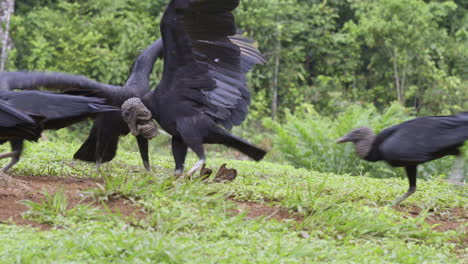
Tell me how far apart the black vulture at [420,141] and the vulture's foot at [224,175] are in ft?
4.01

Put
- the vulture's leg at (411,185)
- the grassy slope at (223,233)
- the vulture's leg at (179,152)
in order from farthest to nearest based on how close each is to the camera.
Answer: the vulture's leg at (179,152) → the vulture's leg at (411,185) → the grassy slope at (223,233)

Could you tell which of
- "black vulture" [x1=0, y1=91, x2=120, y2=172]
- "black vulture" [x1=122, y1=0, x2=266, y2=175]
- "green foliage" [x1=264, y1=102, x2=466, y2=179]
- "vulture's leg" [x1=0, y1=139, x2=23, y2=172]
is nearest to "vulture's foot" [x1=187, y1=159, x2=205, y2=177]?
"black vulture" [x1=122, y1=0, x2=266, y2=175]

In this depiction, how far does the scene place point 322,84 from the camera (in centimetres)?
1587

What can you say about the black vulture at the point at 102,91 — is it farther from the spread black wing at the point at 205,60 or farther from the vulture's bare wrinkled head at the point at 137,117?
the spread black wing at the point at 205,60

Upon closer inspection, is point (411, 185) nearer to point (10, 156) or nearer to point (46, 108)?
point (46, 108)

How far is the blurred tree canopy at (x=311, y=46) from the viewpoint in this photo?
14.1m

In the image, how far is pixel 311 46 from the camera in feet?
54.1

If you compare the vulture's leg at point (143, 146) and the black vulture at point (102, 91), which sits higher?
the black vulture at point (102, 91)

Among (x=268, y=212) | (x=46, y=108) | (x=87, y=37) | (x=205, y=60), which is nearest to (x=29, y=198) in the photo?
(x=46, y=108)

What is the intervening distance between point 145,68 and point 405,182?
2999 millimetres

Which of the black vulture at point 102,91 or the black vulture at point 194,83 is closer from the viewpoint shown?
the black vulture at point 102,91

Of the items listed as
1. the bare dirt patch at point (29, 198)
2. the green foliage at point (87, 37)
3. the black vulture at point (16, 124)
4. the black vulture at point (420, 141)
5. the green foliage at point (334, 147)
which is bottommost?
the green foliage at point (334, 147)

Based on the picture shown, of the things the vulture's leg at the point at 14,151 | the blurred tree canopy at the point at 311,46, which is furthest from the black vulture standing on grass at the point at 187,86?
the blurred tree canopy at the point at 311,46

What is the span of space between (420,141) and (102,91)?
8.60ft
